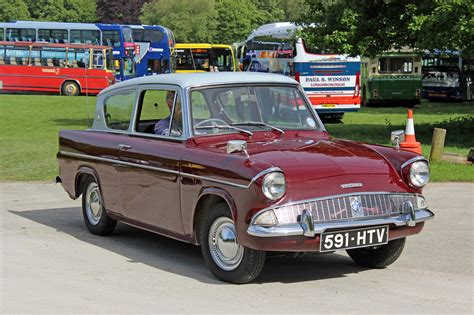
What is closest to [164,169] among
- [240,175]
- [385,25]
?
[240,175]

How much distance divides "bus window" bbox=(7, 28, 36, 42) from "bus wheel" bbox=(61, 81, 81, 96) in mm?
3424

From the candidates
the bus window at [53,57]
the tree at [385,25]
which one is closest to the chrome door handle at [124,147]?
the tree at [385,25]

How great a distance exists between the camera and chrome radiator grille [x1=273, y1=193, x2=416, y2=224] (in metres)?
6.43

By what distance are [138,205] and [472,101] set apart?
38.0m

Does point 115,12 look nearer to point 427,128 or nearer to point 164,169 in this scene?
point 427,128

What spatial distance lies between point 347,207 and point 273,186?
0.64 meters

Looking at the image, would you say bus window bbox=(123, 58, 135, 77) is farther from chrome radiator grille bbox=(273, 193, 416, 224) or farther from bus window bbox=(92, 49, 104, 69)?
chrome radiator grille bbox=(273, 193, 416, 224)

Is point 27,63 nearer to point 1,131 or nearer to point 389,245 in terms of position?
point 1,131

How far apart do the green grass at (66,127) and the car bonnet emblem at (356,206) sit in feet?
17.1

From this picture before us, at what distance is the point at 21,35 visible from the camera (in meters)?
46.9

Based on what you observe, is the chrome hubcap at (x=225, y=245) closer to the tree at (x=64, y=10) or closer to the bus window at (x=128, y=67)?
the bus window at (x=128, y=67)

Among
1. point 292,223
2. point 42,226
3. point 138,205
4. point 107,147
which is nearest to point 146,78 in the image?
point 107,147

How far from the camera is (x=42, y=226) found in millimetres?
9617

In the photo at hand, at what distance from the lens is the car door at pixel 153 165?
7.47 metres
